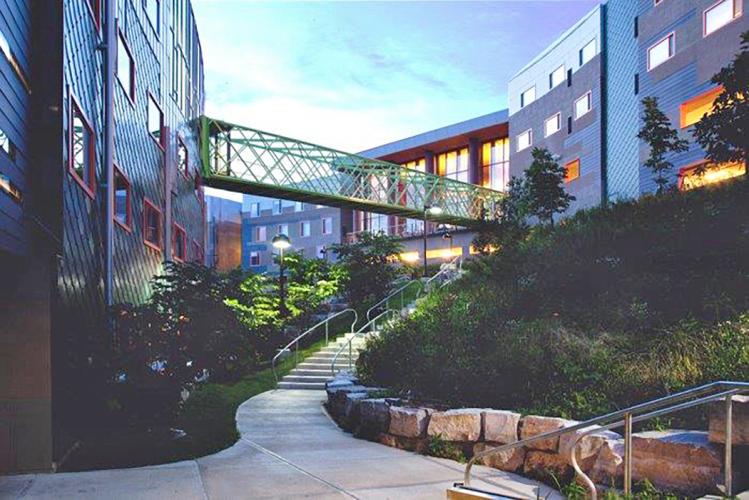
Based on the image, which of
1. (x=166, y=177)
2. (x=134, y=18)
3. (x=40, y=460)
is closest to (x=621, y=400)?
(x=40, y=460)

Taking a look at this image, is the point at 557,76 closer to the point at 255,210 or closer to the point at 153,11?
the point at 153,11

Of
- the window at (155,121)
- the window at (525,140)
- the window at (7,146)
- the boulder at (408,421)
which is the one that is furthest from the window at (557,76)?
the window at (7,146)

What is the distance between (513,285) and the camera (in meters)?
13.1

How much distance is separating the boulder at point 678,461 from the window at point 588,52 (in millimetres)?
28023


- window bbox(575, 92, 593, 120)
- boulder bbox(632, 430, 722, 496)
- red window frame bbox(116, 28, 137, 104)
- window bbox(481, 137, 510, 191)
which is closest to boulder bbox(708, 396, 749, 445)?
boulder bbox(632, 430, 722, 496)

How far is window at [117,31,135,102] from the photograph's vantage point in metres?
13.6

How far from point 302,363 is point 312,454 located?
8955 mm

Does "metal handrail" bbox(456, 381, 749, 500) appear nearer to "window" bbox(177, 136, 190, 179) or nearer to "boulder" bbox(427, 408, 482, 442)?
"boulder" bbox(427, 408, 482, 442)

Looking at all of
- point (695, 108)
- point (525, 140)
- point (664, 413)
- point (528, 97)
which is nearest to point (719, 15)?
point (695, 108)

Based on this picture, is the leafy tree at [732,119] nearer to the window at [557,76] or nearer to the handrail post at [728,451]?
the handrail post at [728,451]

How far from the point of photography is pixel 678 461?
5930mm

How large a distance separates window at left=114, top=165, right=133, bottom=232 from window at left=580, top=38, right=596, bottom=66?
24.6m

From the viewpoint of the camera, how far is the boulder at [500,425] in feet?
25.4

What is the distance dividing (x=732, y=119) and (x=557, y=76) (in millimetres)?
21131
